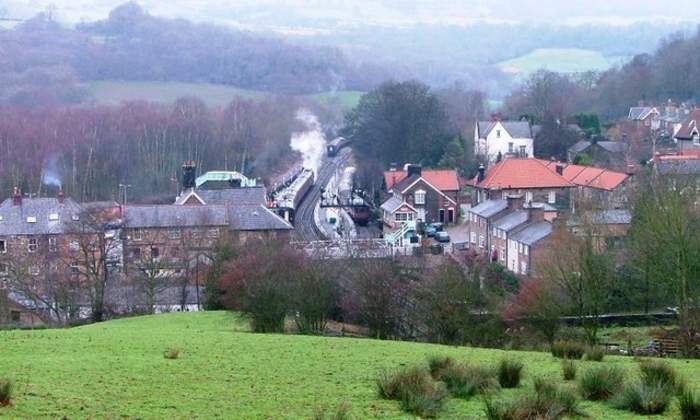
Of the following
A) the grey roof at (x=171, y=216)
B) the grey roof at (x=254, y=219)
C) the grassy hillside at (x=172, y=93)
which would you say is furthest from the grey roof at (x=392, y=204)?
the grassy hillside at (x=172, y=93)

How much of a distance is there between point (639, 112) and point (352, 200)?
109 ft

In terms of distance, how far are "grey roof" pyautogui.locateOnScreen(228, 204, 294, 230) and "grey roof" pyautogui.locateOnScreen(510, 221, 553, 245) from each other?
460 inches

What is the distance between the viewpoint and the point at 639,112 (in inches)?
3573

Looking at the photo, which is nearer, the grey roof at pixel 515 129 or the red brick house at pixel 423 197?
the red brick house at pixel 423 197

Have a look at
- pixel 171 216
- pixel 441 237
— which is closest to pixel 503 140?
pixel 441 237

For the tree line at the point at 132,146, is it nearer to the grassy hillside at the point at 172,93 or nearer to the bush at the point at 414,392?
the grassy hillside at the point at 172,93

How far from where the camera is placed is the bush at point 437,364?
1677 cm

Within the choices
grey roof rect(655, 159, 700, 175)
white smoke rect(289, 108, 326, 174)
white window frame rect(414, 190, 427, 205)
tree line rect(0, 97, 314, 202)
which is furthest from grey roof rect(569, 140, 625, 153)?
tree line rect(0, 97, 314, 202)

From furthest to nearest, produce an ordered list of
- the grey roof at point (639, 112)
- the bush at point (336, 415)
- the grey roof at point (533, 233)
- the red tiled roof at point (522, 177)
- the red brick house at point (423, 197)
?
the grey roof at point (639, 112) < the red brick house at point (423, 197) < the red tiled roof at point (522, 177) < the grey roof at point (533, 233) < the bush at point (336, 415)

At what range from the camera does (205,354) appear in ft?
65.4

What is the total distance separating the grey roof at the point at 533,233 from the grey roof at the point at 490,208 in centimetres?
412

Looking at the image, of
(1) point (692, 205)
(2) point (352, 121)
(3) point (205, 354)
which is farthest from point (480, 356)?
(2) point (352, 121)

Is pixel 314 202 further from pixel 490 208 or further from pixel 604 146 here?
pixel 490 208

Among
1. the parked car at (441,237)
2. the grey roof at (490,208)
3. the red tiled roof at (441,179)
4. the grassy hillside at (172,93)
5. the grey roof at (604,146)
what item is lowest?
the parked car at (441,237)
